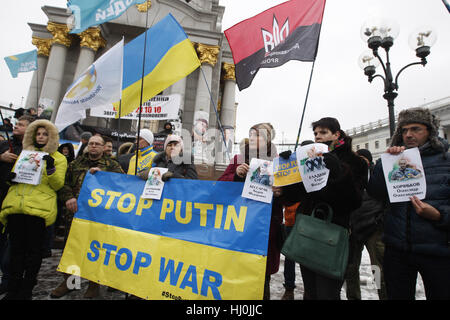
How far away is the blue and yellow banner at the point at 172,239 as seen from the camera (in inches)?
85.2

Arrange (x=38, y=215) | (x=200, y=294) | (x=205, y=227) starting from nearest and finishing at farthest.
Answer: (x=200, y=294) → (x=205, y=227) → (x=38, y=215)

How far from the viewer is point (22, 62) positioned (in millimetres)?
10008

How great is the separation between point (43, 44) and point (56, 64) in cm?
217

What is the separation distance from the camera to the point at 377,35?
7.31m

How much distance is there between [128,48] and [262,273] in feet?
14.8

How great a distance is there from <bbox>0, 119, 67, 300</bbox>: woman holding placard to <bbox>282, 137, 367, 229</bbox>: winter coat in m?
2.87

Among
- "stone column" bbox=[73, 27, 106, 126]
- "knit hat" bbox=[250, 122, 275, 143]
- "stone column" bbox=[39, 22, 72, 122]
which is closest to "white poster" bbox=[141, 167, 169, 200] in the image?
"knit hat" bbox=[250, 122, 275, 143]

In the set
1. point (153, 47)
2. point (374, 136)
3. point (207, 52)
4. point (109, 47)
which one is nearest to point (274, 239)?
point (153, 47)

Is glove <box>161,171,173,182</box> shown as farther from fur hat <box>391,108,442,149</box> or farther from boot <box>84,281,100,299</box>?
fur hat <box>391,108,442,149</box>

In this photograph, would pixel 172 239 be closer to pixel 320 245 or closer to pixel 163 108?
pixel 320 245

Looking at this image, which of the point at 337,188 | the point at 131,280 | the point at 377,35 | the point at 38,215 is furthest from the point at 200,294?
the point at 377,35
